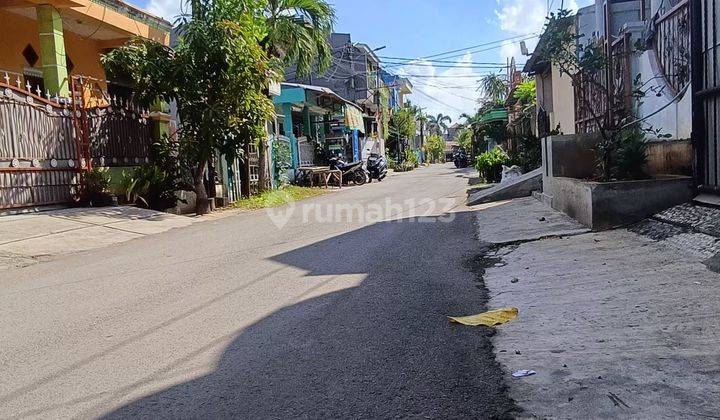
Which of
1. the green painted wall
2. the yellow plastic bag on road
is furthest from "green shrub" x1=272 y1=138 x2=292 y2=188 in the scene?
the yellow plastic bag on road

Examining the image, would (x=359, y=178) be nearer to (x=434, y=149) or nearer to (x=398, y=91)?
(x=398, y=91)

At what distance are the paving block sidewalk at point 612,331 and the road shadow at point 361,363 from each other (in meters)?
0.24

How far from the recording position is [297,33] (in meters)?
18.2

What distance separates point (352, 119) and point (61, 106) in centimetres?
2333

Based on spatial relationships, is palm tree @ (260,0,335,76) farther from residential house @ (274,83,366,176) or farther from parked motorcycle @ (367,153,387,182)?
parked motorcycle @ (367,153,387,182)

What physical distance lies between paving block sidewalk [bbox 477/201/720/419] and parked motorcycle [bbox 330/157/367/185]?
20.0 metres

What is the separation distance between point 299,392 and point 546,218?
22.4 ft

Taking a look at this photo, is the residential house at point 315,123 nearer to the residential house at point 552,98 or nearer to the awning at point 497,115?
the awning at point 497,115

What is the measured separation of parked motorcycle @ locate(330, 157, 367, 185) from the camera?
85.8 feet

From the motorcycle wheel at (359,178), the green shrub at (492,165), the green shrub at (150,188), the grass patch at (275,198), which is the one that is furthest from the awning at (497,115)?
the green shrub at (150,188)

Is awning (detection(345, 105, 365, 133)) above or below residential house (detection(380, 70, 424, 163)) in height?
below

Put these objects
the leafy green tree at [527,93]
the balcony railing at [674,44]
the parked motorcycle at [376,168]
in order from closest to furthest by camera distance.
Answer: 1. the balcony railing at [674,44]
2. the leafy green tree at [527,93]
3. the parked motorcycle at [376,168]

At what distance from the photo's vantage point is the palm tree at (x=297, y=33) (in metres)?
18.2

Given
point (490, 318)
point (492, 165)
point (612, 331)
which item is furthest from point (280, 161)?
point (612, 331)
